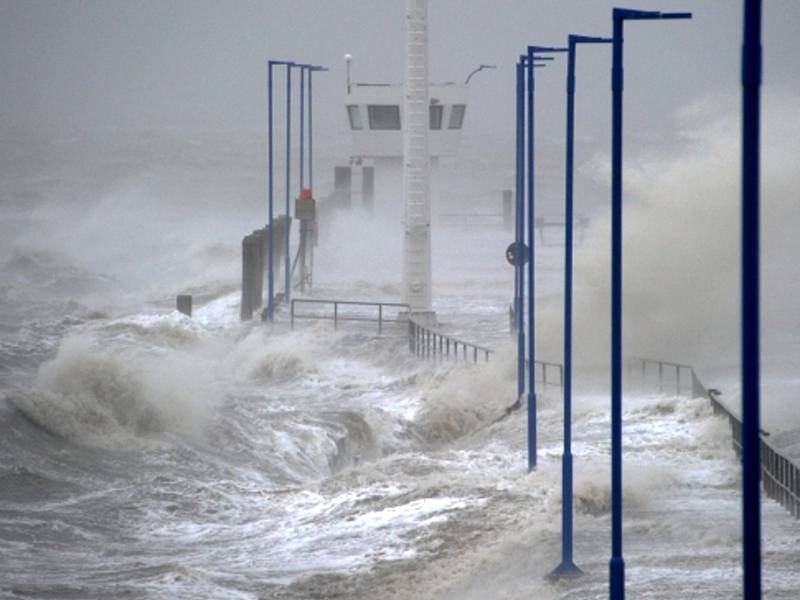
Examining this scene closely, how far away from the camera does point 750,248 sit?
638 centimetres

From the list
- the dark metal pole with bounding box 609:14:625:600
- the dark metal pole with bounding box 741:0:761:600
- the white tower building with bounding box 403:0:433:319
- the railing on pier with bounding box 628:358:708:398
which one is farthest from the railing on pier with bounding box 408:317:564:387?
the dark metal pole with bounding box 741:0:761:600

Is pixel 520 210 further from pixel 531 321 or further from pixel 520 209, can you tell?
pixel 531 321

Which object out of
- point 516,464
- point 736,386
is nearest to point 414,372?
point 736,386

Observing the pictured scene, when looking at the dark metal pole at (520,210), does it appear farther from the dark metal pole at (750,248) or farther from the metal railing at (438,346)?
the dark metal pole at (750,248)

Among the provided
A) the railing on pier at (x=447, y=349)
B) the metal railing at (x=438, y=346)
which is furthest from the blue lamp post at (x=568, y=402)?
the metal railing at (x=438, y=346)

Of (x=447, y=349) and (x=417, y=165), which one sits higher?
(x=417, y=165)

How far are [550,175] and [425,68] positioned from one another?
80428 millimetres

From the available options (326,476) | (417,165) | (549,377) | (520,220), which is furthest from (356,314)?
(326,476)

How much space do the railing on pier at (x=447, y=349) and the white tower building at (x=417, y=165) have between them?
81cm

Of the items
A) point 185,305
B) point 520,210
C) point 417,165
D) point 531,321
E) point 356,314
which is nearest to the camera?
point 531,321

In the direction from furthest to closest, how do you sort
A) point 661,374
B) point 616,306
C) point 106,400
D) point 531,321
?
point 661,374, point 106,400, point 531,321, point 616,306

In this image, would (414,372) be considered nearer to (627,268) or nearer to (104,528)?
(627,268)

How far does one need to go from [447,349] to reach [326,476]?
23.2 feet

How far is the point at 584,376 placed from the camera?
24.9 metres
